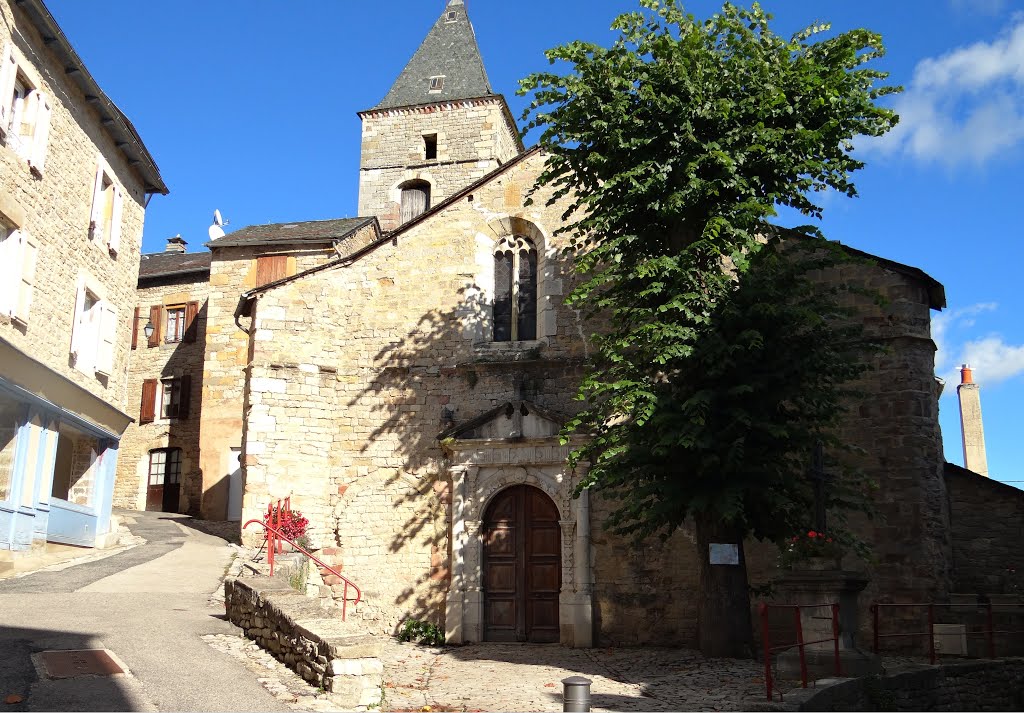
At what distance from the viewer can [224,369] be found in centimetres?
2112

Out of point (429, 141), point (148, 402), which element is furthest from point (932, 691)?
point (429, 141)

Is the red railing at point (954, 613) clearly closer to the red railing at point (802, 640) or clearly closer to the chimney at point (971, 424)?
the red railing at point (802, 640)

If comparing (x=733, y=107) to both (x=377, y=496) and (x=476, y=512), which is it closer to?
(x=476, y=512)

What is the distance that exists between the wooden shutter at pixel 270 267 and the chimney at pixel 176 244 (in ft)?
36.8

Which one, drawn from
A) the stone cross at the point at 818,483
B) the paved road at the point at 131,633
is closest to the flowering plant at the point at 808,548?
the stone cross at the point at 818,483

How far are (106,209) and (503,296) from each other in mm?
6888

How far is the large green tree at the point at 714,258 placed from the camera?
33.7 feet

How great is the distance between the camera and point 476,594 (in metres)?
13.3

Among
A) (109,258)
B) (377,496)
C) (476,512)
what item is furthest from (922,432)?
(109,258)

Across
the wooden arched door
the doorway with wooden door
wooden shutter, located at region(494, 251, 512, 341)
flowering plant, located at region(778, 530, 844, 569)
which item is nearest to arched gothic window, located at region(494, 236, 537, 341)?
wooden shutter, located at region(494, 251, 512, 341)

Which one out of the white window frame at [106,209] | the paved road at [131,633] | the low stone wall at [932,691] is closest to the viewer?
the paved road at [131,633]

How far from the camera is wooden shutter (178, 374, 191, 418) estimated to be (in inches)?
931

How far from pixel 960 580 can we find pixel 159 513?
17308 mm

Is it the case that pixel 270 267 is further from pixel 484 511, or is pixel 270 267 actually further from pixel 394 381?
pixel 484 511
